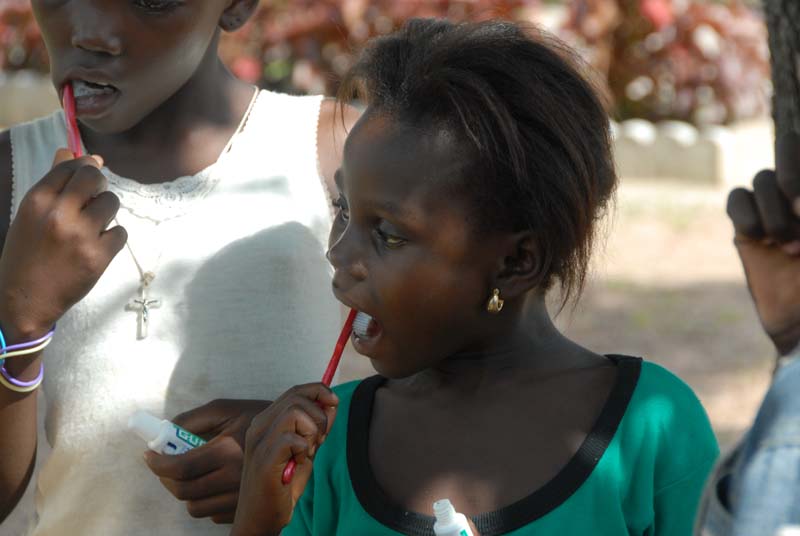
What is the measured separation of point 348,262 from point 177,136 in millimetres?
526

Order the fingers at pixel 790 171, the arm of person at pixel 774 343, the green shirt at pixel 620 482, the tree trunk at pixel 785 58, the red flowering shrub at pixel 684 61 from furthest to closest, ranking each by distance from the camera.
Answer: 1. the red flowering shrub at pixel 684 61
2. the tree trunk at pixel 785 58
3. the green shirt at pixel 620 482
4. the fingers at pixel 790 171
5. the arm of person at pixel 774 343

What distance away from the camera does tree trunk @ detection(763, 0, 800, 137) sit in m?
2.41

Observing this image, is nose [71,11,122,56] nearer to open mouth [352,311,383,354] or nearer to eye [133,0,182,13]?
eye [133,0,182,13]

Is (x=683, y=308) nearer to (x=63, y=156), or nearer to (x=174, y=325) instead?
(x=174, y=325)

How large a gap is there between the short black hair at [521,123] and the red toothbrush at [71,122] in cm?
47

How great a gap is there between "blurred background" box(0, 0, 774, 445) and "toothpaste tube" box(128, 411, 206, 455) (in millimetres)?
3624

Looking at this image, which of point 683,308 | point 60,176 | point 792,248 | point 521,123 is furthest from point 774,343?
point 683,308

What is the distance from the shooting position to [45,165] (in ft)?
6.96

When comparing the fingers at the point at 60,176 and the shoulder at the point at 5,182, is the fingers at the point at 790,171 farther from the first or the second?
the shoulder at the point at 5,182

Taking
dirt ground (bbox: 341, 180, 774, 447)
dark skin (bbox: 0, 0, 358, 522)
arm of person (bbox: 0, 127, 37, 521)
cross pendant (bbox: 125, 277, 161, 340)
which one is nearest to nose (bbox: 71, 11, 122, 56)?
dark skin (bbox: 0, 0, 358, 522)

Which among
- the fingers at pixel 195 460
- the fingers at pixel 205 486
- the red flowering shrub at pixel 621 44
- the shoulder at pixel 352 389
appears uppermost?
the shoulder at pixel 352 389

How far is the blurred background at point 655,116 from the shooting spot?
594 centimetres

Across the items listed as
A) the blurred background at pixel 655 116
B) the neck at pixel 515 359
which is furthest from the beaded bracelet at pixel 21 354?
the blurred background at pixel 655 116

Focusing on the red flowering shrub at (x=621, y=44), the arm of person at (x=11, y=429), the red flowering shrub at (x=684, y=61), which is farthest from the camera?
the red flowering shrub at (x=684, y=61)
